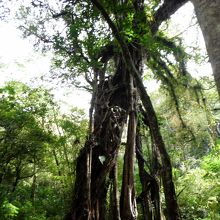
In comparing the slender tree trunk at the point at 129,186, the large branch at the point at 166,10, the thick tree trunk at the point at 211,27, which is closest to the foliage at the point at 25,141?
the slender tree trunk at the point at 129,186

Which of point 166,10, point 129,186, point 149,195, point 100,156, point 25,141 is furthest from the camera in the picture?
point 25,141

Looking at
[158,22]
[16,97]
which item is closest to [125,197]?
[158,22]

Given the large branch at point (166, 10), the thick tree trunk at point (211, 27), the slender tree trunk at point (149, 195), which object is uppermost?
the large branch at point (166, 10)

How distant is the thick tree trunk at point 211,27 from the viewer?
3.03 feet

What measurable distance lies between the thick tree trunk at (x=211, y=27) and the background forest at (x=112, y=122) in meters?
1.79

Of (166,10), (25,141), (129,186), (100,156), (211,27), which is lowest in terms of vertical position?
(211,27)

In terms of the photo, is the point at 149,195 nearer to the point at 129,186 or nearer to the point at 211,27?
the point at 129,186

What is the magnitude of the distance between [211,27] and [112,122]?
4405 mm

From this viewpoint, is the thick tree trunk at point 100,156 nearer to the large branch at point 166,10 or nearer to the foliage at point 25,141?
the foliage at point 25,141

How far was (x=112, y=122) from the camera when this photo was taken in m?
5.34

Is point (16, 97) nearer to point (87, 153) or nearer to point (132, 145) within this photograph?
point (87, 153)

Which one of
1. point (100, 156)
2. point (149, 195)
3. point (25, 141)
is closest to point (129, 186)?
point (100, 156)

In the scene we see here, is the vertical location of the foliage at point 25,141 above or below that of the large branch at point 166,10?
below

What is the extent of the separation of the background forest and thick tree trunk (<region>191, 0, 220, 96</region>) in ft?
5.88
